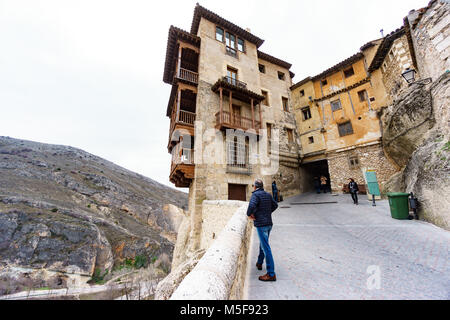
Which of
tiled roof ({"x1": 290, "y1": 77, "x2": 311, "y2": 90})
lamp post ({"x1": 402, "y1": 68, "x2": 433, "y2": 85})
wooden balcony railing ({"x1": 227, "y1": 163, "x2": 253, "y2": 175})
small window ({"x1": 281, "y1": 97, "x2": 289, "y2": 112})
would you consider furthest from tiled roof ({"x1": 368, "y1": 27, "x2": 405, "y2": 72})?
wooden balcony railing ({"x1": 227, "y1": 163, "x2": 253, "y2": 175})

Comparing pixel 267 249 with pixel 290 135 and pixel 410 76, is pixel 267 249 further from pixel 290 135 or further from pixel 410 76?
pixel 290 135

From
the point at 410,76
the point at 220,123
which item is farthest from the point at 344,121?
the point at 220,123

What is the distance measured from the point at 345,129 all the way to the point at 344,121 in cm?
73

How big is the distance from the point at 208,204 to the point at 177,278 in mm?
6158

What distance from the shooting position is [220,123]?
12.3 metres

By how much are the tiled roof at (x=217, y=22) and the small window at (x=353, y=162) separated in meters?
14.1

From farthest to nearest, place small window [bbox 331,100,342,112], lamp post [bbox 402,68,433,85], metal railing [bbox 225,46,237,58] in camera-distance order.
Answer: small window [bbox 331,100,342,112] → metal railing [bbox 225,46,237,58] → lamp post [bbox 402,68,433,85]

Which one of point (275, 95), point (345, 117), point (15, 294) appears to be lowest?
point (15, 294)

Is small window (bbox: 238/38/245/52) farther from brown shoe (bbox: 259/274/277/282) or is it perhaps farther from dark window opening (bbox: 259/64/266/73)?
brown shoe (bbox: 259/274/277/282)

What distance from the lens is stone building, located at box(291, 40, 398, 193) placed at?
46.0 feet

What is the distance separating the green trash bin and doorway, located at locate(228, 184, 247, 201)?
8084 millimetres

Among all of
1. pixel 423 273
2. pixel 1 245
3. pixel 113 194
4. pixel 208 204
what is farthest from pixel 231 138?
pixel 113 194

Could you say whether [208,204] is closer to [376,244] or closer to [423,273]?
[376,244]
